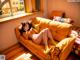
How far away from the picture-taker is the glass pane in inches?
118

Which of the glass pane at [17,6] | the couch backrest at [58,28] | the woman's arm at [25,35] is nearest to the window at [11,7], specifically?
the glass pane at [17,6]

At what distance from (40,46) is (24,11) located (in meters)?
1.62

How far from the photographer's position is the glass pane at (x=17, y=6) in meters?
2.99

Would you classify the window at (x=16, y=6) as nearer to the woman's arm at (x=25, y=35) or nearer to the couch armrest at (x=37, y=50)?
the woman's arm at (x=25, y=35)

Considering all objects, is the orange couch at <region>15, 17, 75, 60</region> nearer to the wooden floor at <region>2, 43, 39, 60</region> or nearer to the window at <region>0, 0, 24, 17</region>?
the wooden floor at <region>2, 43, 39, 60</region>

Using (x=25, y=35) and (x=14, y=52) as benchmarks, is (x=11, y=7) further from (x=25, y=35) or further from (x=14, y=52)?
(x=14, y=52)

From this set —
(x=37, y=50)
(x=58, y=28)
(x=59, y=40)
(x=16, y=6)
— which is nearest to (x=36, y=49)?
(x=37, y=50)

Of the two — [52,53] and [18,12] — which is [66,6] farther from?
[52,53]

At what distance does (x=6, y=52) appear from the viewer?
2.52m

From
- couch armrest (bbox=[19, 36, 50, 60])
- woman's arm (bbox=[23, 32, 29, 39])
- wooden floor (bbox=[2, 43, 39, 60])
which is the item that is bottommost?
wooden floor (bbox=[2, 43, 39, 60])

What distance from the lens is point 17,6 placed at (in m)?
3.13

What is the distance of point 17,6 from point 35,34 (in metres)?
1.32

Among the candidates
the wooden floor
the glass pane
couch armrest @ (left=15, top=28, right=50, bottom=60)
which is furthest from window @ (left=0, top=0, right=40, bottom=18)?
the wooden floor

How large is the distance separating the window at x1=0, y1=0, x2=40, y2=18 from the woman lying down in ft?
2.42
